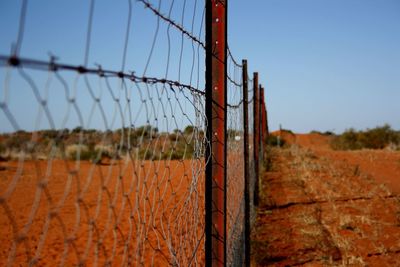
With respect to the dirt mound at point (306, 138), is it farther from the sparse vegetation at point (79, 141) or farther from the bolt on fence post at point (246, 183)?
the sparse vegetation at point (79, 141)

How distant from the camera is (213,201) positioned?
2414 mm

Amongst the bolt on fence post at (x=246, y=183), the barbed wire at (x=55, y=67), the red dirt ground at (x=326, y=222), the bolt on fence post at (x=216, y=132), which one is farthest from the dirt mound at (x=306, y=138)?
the barbed wire at (x=55, y=67)

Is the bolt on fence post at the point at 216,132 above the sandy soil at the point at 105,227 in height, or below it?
above

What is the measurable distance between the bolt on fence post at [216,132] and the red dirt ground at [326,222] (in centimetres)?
266

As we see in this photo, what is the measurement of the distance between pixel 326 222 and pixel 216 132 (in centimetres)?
483

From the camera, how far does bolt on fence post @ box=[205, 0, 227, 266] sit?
2404 mm

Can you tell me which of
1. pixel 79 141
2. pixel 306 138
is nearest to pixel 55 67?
pixel 79 141

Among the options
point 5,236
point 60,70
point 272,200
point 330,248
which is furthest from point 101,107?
point 272,200

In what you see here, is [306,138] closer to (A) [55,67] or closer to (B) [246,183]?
(B) [246,183]

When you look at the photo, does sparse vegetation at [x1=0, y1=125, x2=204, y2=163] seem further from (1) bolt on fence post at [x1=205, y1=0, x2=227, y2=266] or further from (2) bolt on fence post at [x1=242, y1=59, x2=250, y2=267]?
(2) bolt on fence post at [x1=242, y1=59, x2=250, y2=267]

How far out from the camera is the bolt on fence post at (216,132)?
240cm

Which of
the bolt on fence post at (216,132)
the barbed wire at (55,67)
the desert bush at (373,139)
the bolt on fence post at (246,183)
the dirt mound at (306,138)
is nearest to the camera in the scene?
the barbed wire at (55,67)

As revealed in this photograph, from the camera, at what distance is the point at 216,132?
2.46 m

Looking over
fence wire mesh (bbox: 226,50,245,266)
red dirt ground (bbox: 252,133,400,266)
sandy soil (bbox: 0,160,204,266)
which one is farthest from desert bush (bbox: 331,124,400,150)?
fence wire mesh (bbox: 226,50,245,266)
